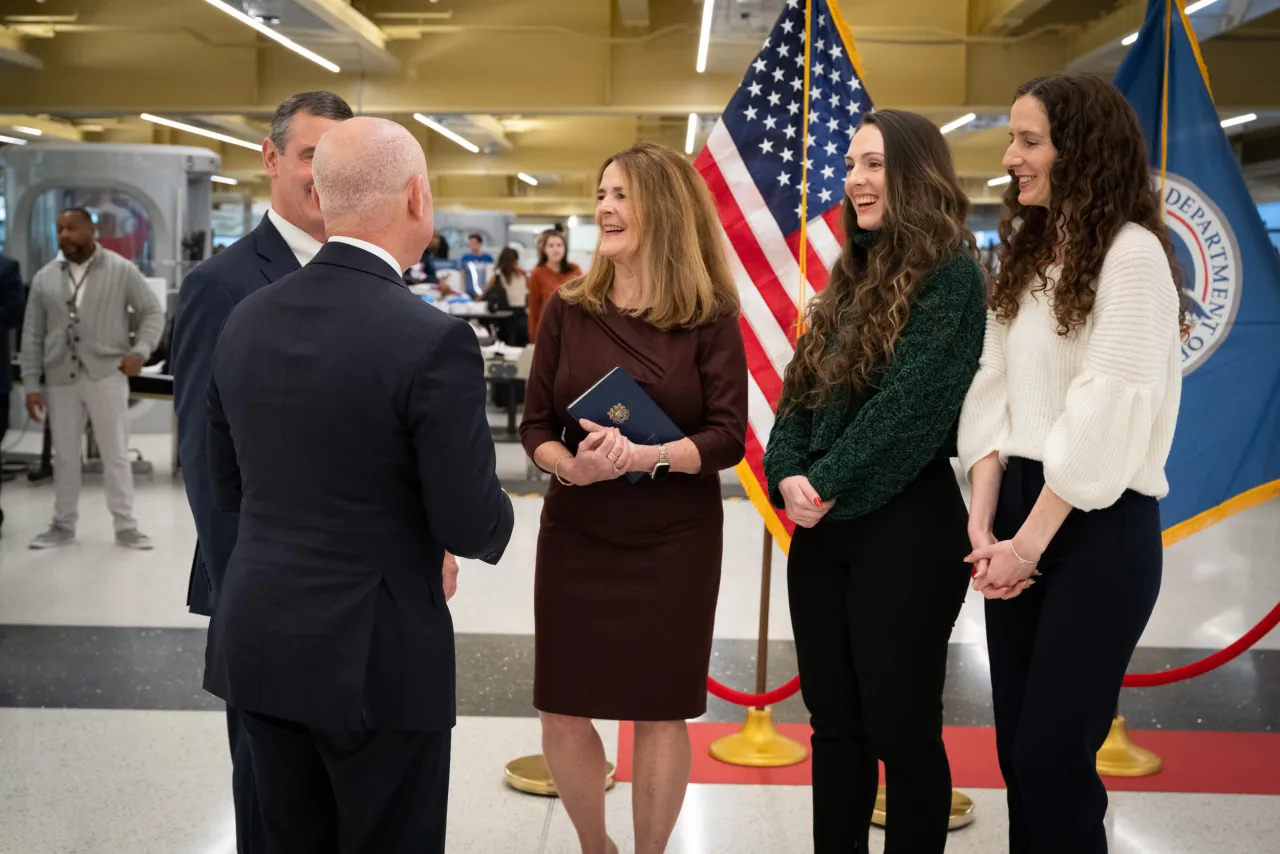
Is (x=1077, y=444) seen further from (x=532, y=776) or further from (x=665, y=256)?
(x=532, y=776)

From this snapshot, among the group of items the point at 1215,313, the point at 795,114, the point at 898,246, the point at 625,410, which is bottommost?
Result: the point at 625,410

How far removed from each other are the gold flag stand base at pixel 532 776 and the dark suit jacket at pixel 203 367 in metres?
1.34

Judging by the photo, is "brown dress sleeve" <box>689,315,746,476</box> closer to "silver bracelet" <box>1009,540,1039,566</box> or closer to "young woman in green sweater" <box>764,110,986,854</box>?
"young woman in green sweater" <box>764,110,986,854</box>

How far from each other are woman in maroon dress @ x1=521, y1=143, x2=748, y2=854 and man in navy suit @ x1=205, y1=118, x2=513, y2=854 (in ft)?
2.66

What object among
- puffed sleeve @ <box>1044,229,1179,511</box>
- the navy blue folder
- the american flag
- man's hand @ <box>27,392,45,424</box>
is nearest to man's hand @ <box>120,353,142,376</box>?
man's hand @ <box>27,392,45,424</box>

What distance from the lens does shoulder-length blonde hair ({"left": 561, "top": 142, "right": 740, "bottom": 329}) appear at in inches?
106

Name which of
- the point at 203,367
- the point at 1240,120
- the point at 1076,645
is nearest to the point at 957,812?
the point at 1076,645

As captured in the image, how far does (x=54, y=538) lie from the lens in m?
6.69

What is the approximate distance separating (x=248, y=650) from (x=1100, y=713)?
1.41m

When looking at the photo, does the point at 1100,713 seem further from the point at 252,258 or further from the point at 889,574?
the point at 252,258

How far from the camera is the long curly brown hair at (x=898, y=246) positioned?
→ 7.67ft

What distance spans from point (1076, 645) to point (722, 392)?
3.02 ft

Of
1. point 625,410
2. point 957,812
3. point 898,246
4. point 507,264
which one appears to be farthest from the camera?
point 507,264

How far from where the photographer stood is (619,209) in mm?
2705
